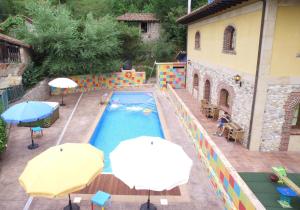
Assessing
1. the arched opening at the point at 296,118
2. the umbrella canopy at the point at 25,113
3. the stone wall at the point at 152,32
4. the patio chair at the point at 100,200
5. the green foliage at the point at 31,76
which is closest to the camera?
the patio chair at the point at 100,200

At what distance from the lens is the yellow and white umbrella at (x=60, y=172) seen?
17.9ft

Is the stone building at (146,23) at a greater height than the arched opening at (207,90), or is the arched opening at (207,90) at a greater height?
the stone building at (146,23)

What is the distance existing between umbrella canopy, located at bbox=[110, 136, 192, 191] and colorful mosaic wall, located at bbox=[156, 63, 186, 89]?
660 inches

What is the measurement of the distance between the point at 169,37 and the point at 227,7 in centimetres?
1858

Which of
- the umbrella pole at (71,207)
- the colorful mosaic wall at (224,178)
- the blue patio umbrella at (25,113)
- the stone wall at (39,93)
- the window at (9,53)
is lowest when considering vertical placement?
the umbrella pole at (71,207)

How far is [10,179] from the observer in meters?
8.64

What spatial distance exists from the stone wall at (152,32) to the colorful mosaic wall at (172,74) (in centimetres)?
1160

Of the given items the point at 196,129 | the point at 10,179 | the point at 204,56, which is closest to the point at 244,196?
the point at 196,129

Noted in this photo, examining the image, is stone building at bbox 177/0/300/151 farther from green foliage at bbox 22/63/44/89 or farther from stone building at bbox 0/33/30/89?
green foliage at bbox 22/63/44/89

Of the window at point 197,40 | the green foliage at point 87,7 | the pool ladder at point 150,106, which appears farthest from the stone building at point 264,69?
the green foliage at point 87,7

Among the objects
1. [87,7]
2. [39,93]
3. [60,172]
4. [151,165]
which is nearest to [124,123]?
[39,93]

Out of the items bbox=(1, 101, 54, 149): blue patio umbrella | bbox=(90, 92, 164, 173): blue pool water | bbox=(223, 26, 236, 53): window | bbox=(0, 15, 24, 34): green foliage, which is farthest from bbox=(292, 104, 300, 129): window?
bbox=(0, 15, 24, 34): green foliage

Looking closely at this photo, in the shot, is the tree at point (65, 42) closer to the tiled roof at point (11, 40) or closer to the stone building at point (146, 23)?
the tiled roof at point (11, 40)

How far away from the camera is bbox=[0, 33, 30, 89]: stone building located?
606 inches
